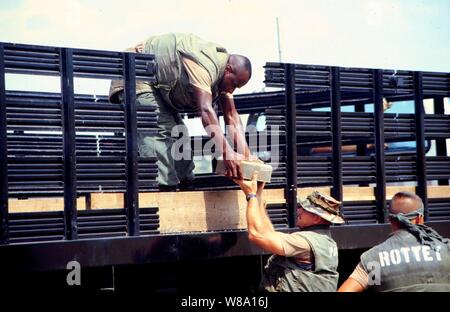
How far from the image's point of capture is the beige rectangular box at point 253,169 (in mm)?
4879

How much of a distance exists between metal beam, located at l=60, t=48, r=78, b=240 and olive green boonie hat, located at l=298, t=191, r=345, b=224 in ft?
4.44

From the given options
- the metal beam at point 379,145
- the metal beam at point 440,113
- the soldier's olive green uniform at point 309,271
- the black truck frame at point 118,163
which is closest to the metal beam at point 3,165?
the black truck frame at point 118,163

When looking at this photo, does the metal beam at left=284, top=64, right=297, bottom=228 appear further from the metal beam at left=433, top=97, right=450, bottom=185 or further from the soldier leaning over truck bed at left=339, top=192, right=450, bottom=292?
the metal beam at left=433, top=97, right=450, bottom=185

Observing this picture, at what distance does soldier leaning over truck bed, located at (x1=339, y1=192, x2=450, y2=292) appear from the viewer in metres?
4.62

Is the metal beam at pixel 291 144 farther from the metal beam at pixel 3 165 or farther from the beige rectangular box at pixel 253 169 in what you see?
the metal beam at pixel 3 165

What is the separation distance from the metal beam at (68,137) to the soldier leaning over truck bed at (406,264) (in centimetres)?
154

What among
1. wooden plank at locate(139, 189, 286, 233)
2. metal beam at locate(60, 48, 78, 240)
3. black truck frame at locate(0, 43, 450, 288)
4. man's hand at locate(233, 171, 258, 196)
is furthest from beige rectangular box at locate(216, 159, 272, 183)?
metal beam at locate(60, 48, 78, 240)

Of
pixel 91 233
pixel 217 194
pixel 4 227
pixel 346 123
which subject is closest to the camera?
pixel 4 227

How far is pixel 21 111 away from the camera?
4.38 metres

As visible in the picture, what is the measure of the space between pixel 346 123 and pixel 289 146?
1.71 feet

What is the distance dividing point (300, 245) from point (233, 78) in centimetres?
125

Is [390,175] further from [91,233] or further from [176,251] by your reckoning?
[91,233]

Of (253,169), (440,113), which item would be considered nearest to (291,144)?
(253,169)
